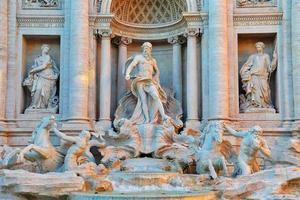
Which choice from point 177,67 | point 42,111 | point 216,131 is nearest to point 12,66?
point 42,111

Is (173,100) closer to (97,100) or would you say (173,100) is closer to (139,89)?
(139,89)

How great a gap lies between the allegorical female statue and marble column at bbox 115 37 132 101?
7.73 ft

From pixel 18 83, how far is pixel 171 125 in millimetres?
5738

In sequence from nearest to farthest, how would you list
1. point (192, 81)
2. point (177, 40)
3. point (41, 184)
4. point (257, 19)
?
point (41, 184), point (192, 81), point (257, 19), point (177, 40)

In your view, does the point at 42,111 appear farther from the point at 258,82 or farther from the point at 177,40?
the point at 258,82

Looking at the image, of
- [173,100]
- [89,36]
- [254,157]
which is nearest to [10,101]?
[89,36]

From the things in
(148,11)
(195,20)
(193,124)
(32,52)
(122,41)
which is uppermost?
(148,11)

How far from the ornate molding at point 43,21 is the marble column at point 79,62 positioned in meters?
0.74

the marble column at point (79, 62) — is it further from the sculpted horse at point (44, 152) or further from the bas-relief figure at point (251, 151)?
the bas-relief figure at point (251, 151)

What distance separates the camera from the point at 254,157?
1454cm

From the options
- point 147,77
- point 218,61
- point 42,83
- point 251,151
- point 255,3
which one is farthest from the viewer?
point 255,3

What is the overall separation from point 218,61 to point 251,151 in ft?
14.0

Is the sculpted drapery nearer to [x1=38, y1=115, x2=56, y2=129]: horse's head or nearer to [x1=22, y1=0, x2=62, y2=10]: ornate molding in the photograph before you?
[x1=38, y1=115, x2=56, y2=129]: horse's head

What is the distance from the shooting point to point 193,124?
697 inches
